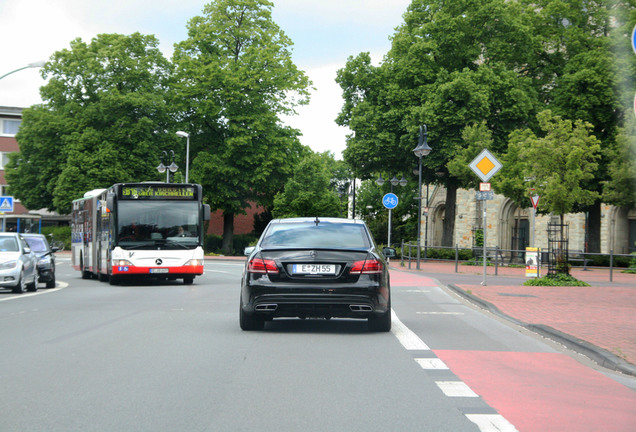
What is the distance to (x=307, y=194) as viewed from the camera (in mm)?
50406

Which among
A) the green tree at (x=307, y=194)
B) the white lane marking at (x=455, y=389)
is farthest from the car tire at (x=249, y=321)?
the green tree at (x=307, y=194)

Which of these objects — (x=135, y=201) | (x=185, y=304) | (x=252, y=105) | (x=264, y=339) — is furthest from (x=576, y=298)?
(x=252, y=105)

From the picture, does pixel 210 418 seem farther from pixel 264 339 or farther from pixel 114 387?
pixel 264 339

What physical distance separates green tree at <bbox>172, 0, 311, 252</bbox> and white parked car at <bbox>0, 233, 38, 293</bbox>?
102 ft

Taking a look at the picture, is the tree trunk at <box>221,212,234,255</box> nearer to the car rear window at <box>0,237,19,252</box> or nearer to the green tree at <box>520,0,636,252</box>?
the green tree at <box>520,0,636,252</box>

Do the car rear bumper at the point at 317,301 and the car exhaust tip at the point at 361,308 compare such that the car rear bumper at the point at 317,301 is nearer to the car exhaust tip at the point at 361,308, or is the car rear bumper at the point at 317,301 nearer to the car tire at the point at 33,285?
the car exhaust tip at the point at 361,308

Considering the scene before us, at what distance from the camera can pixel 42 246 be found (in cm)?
2480

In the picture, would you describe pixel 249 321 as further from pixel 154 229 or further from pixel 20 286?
pixel 154 229

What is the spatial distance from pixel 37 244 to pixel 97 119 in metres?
31.1

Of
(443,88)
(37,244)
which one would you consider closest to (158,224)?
(37,244)

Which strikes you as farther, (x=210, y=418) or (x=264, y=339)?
(x=264, y=339)

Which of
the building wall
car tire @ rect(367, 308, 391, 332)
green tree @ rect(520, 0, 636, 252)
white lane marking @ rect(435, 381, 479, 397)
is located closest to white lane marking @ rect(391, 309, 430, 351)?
car tire @ rect(367, 308, 391, 332)

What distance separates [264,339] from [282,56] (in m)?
46.0

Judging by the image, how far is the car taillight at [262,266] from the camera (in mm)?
10609
